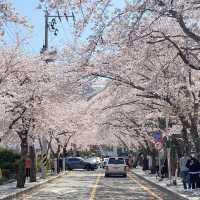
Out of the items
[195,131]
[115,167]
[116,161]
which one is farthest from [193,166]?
[115,167]

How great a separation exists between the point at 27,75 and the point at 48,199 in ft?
30.1

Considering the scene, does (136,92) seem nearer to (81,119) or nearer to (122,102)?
(122,102)

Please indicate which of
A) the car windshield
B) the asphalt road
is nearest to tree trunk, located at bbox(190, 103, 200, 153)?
the asphalt road

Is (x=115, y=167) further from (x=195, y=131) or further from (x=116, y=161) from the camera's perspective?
(x=195, y=131)

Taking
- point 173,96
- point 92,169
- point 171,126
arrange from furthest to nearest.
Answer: point 92,169 < point 171,126 < point 173,96

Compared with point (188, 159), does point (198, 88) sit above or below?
above

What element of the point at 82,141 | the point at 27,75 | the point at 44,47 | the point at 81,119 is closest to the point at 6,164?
the point at 44,47

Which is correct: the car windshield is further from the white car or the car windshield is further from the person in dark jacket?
the person in dark jacket

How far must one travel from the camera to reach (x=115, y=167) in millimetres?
50562

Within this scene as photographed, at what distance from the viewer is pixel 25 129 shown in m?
31.8

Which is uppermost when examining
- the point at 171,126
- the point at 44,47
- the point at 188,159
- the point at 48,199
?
the point at 44,47

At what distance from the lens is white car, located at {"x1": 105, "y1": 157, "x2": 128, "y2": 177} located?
50.0 metres

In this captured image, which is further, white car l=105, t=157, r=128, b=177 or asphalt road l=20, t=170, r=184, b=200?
white car l=105, t=157, r=128, b=177

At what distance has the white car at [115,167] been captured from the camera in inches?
1967
